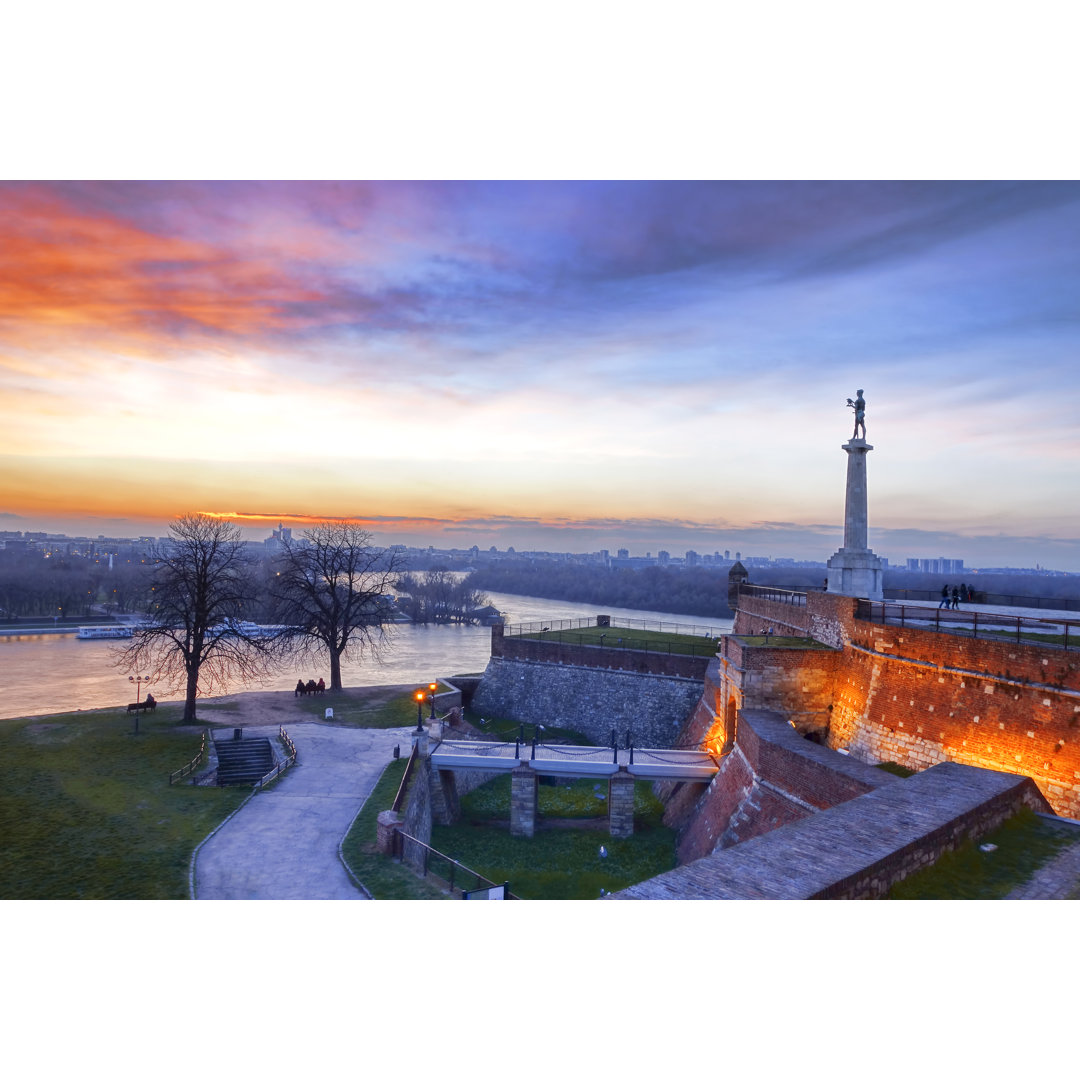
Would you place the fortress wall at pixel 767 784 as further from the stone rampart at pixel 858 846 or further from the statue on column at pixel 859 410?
the statue on column at pixel 859 410

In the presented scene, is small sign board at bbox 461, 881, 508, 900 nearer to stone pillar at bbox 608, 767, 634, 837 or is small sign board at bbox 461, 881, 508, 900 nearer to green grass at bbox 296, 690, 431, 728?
stone pillar at bbox 608, 767, 634, 837

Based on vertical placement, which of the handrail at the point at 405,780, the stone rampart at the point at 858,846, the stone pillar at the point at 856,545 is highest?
the stone pillar at the point at 856,545

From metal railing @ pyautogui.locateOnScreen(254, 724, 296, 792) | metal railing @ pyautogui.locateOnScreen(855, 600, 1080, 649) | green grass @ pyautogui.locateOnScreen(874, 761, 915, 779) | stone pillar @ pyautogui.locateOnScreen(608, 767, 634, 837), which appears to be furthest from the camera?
stone pillar @ pyautogui.locateOnScreen(608, 767, 634, 837)

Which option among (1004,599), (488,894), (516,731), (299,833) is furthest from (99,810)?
(1004,599)

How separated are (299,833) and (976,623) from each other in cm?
1194

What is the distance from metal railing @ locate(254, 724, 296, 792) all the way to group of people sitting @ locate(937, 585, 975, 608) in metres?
15.8

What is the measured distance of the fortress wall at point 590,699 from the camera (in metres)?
21.7

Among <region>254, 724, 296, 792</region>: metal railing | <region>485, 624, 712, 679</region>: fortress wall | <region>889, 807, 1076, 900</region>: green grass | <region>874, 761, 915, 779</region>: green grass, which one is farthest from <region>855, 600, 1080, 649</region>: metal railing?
<region>254, 724, 296, 792</region>: metal railing

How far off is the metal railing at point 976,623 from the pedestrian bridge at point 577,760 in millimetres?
5220

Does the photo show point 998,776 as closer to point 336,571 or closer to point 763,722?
point 763,722

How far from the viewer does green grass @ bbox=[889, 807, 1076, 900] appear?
650 centimetres

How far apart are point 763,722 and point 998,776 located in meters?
4.57

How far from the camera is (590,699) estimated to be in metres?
23.4

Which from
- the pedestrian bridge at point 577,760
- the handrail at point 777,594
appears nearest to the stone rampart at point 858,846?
the pedestrian bridge at point 577,760
